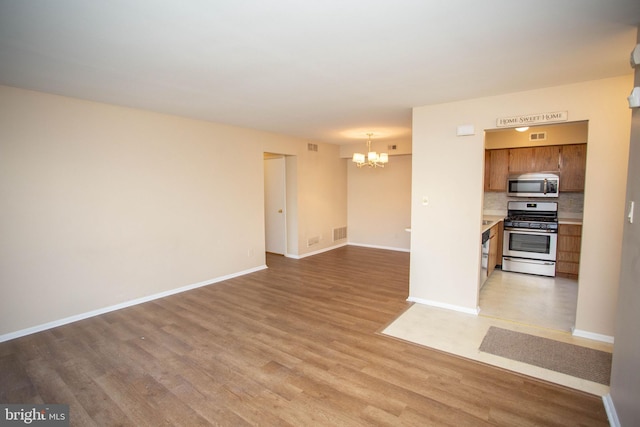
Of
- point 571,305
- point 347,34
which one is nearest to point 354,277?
point 571,305

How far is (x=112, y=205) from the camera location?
155 inches

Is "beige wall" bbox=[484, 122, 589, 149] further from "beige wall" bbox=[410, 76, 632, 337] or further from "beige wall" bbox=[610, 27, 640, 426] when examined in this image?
"beige wall" bbox=[610, 27, 640, 426]

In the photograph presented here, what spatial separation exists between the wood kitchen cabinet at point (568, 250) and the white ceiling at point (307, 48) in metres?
3.11

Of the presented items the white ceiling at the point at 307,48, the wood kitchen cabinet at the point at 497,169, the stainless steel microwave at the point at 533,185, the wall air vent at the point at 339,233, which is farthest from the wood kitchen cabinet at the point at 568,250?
the wall air vent at the point at 339,233

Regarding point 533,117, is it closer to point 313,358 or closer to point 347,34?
point 347,34

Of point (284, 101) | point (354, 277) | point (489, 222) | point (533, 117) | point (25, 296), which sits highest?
point (284, 101)

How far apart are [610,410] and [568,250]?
389 cm

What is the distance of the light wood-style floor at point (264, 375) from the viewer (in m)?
2.14

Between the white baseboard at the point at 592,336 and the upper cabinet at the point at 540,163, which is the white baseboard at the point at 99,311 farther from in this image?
the upper cabinet at the point at 540,163

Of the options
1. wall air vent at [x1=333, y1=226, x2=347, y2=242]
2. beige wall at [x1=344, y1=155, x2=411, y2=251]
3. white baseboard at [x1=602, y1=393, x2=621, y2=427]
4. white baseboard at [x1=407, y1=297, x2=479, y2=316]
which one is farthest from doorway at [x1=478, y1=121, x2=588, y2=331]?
wall air vent at [x1=333, y1=226, x2=347, y2=242]

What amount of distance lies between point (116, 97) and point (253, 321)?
3.04 metres

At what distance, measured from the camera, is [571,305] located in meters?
4.05
